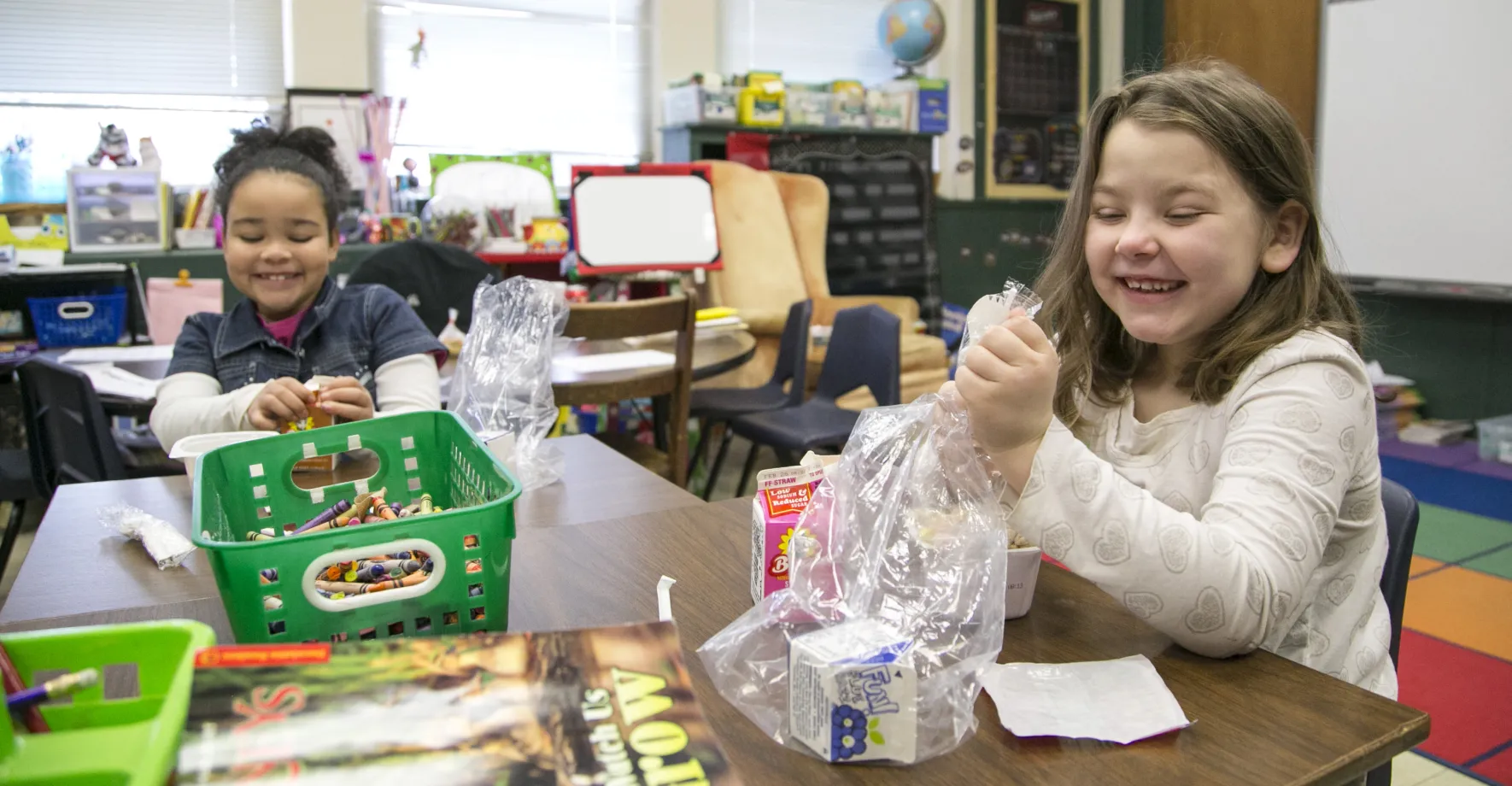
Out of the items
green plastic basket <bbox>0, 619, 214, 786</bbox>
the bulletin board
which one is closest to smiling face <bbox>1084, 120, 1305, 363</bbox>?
green plastic basket <bbox>0, 619, 214, 786</bbox>

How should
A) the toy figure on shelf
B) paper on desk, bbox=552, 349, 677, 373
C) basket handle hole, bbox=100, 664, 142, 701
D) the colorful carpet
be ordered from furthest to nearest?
1. the toy figure on shelf
2. paper on desk, bbox=552, 349, 677, 373
3. the colorful carpet
4. basket handle hole, bbox=100, 664, 142, 701

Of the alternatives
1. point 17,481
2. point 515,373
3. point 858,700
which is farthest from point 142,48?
point 858,700

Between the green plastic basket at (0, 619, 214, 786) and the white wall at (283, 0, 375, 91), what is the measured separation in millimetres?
4651

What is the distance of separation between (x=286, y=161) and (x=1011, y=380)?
1.38 m

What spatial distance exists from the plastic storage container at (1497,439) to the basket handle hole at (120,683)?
15.1 feet

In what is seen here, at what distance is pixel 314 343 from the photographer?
5.90ft

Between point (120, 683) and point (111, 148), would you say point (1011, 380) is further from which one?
point (111, 148)

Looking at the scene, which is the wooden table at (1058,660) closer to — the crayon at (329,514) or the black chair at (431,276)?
the crayon at (329,514)

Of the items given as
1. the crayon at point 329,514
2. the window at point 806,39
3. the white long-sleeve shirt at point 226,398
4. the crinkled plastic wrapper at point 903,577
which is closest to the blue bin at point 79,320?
the white long-sleeve shirt at point 226,398

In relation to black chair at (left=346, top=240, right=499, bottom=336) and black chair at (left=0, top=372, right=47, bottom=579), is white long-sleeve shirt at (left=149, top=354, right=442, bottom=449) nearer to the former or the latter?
black chair at (left=0, top=372, right=47, bottom=579)

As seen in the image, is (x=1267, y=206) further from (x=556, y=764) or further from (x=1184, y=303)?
(x=556, y=764)

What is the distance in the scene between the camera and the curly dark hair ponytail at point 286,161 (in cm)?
172

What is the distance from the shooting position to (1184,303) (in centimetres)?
104

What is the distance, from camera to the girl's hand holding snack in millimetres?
786
